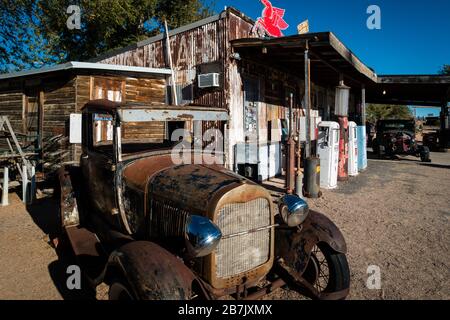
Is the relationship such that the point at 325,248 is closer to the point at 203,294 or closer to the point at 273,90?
the point at 203,294

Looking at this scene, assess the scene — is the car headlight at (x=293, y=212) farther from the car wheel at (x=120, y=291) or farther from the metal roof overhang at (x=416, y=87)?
the metal roof overhang at (x=416, y=87)

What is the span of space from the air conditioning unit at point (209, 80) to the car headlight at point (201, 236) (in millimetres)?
6592

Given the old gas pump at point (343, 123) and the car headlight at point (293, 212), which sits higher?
the old gas pump at point (343, 123)

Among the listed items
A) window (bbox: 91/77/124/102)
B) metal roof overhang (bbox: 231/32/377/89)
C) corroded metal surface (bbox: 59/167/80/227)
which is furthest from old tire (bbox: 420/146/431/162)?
corroded metal surface (bbox: 59/167/80/227)

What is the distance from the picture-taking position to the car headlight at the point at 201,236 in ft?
8.23

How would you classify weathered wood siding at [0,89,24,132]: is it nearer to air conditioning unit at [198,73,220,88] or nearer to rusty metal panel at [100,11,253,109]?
rusty metal panel at [100,11,253,109]

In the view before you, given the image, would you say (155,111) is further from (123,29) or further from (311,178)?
(123,29)

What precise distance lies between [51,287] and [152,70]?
7.23m

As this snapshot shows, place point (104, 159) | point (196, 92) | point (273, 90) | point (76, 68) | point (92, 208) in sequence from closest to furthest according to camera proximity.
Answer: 1. point (104, 159)
2. point (92, 208)
3. point (76, 68)
4. point (196, 92)
5. point (273, 90)

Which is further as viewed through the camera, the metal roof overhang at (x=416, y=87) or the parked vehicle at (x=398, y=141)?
the parked vehicle at (x=398, y=141)

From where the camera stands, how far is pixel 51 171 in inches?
375

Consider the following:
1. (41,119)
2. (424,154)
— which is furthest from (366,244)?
(424,154)

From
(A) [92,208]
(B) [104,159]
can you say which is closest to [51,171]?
(A) [92,208]

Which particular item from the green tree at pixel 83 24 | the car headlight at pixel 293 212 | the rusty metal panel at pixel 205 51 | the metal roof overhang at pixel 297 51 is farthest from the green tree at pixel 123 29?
the car headlight at pixel 293 212
